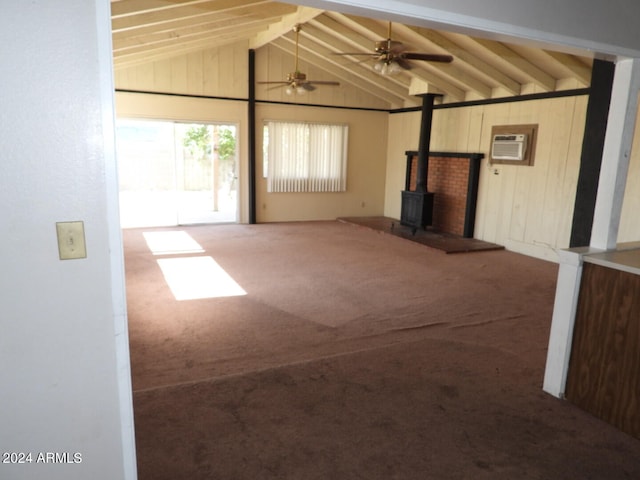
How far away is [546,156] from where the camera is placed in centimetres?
613

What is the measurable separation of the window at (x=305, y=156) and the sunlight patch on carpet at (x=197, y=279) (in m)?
3.30

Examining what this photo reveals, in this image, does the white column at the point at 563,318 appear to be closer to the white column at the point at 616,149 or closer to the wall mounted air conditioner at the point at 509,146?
the white column at the point at 616,149

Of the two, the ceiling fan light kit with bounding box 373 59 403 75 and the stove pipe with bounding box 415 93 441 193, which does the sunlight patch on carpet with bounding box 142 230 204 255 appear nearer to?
the ceiling fan light kit with bounding box 373 59 403 75

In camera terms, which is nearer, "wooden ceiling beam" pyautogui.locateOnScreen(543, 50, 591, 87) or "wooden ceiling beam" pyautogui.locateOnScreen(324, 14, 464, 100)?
"wooden ceiling beam" pyautogui.locateOnScreen(543, 50, 591, 87)

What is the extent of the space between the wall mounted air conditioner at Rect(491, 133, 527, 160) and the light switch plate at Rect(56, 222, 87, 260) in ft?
20.6

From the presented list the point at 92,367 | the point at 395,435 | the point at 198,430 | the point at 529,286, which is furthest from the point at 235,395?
the point at 529,286

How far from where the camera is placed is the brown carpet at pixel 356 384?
2.07 metres

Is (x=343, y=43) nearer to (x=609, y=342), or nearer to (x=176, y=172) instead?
(x=176, y=172)

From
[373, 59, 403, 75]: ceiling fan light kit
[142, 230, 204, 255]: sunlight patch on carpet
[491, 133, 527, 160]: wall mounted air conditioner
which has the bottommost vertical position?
[142, 230, 204, 255]: sunlight patch on carpet

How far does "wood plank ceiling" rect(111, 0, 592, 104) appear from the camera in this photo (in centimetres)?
504

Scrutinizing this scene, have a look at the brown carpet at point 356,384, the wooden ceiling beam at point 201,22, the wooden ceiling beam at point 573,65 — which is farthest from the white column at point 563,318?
the wooden ceiling beam at point 201,22

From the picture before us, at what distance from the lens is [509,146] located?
21.5 ft

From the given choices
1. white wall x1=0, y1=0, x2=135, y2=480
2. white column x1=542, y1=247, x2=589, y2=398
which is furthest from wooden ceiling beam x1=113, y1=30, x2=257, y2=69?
white column x1=542, y1=247, x2=589, y2=398

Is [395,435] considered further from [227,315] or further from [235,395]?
[227,315]
